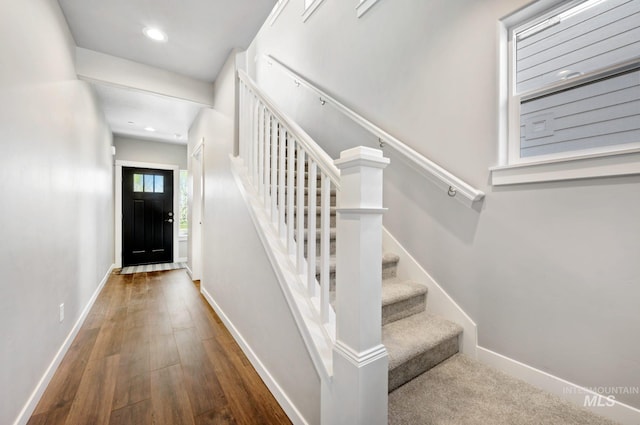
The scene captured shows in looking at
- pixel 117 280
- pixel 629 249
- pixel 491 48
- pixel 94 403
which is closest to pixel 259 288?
pixel 94 403

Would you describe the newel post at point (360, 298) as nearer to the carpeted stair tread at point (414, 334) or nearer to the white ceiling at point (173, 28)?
the carpeted stair tread at point (414, 334)

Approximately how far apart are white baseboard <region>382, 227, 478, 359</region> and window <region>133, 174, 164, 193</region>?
4901mm

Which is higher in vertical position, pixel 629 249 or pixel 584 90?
pixel 584 90

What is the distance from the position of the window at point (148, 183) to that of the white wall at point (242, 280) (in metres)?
2.33

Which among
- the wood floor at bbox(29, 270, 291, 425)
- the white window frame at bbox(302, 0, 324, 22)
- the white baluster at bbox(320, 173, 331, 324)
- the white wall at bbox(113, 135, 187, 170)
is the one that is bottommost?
the wood floor at bbox(29, 270, 291, 425)

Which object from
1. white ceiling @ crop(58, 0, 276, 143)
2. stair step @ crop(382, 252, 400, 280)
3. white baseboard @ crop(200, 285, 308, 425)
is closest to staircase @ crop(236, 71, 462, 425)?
stair step @ crop(382, 252, 400, 280)

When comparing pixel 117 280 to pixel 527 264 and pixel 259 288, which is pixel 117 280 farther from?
pixel 527 264

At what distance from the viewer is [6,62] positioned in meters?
1.21

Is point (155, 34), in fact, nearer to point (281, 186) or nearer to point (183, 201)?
point (281, 186)

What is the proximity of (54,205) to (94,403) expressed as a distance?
127 cm

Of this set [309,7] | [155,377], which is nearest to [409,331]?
[155,377]

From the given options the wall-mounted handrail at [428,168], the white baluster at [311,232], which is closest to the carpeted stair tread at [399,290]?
the white baluster at [311,232]

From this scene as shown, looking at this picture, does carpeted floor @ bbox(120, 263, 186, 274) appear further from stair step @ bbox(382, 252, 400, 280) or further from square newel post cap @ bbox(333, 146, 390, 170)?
square newel post cap @ bbox(333, 146, 390, 170)

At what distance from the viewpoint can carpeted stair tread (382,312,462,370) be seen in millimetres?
1338
